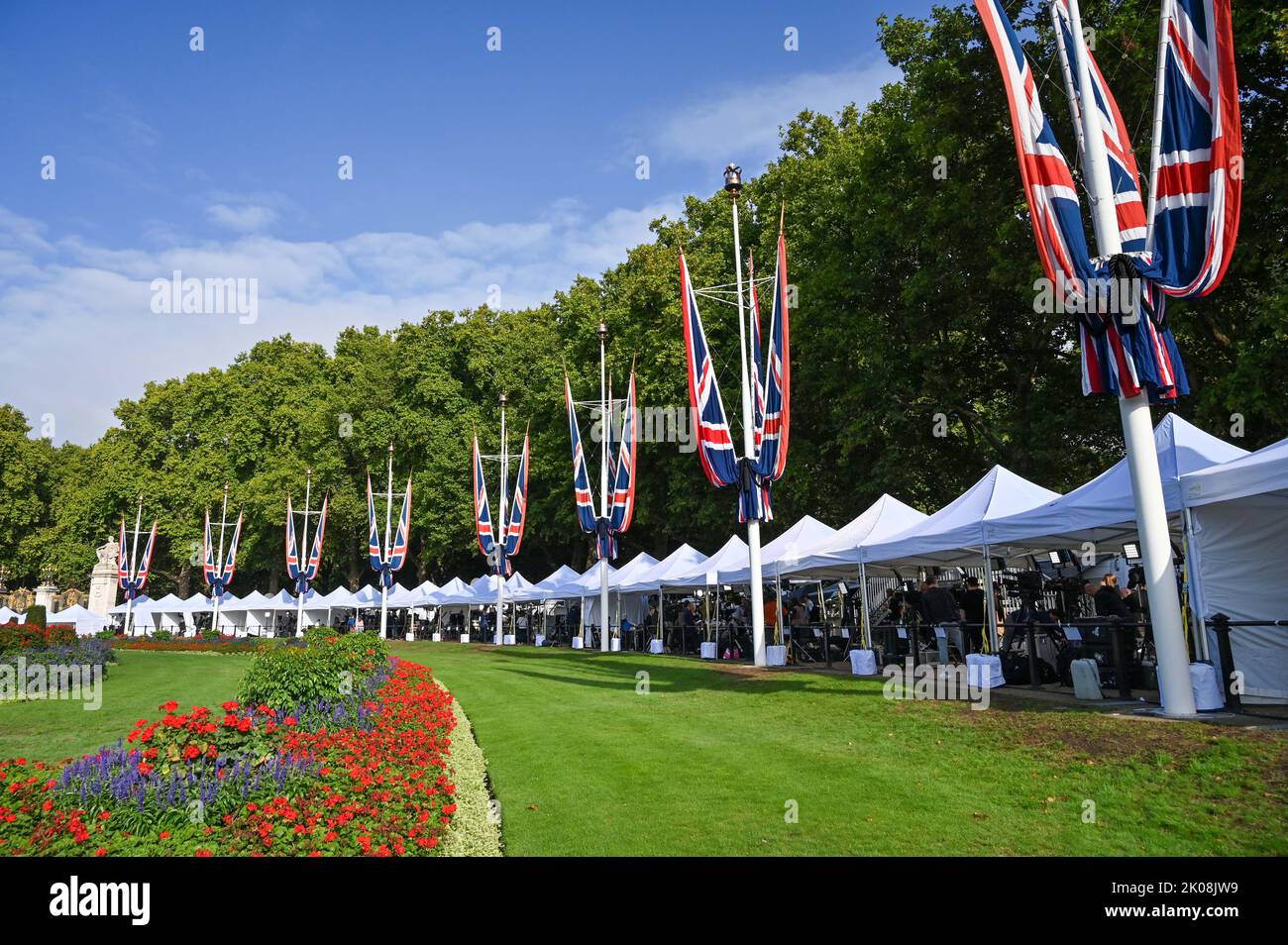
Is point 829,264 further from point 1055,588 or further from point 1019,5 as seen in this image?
point 1055,588

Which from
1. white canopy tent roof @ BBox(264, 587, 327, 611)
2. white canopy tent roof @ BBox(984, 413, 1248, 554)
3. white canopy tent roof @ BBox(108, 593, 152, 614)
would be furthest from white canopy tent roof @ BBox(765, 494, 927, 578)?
white canopy tent roof @ BBox(108, 593, 152, 614)

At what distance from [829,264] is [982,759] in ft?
76.1

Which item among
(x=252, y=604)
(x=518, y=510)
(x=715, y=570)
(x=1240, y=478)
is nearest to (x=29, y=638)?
(x=518, y=510)

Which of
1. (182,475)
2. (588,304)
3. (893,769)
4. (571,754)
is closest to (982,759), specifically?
(893,769)

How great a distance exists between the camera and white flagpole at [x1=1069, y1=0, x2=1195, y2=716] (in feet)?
32.8

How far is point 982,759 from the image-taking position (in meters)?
8.70

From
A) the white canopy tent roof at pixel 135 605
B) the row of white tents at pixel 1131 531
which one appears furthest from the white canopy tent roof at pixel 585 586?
the white canopy tent roof at pixel 135 605

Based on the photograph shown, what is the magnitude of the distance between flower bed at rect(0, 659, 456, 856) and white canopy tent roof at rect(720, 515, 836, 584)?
1485 cm

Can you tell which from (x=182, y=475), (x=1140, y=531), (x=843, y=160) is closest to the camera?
(x=1140, y=531)

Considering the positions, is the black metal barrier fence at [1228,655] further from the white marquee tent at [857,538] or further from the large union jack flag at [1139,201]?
the white marquee tent at [857,538]

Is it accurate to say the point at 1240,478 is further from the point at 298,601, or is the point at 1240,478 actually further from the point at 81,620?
the point at 81,620

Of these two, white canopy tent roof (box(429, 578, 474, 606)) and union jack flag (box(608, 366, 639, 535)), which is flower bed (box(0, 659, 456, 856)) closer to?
union jack flag (box(608, 366, 639, 535))

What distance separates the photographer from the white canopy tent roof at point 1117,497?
12258 mm

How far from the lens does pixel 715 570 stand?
86.2ft
